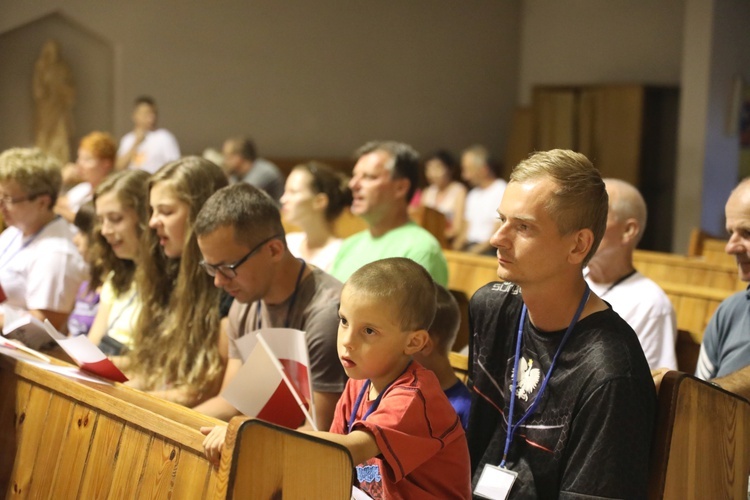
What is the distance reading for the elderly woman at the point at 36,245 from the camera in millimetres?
3744

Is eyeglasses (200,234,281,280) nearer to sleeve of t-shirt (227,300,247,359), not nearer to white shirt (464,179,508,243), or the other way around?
sleeve of t-shirt (227,300,247,359)

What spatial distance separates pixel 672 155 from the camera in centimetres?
1175

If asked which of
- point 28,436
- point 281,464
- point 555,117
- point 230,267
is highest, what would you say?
point 555,117

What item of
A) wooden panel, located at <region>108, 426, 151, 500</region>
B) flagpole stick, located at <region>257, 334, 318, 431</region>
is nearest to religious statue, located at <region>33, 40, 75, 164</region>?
flagpole stick, located at <region>257, 334, 318, 431</region>

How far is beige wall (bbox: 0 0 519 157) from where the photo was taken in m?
10.6

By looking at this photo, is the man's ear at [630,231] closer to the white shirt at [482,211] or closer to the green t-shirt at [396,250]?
the green t-shirt at [396,250]

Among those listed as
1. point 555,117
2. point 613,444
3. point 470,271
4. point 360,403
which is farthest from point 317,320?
point 555,117

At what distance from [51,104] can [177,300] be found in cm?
780

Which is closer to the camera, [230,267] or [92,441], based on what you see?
[92,441]

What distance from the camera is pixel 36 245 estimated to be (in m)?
3.85

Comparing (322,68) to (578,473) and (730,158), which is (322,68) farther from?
(578,473)

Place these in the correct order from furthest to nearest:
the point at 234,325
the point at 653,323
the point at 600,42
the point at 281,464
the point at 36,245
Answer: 1. the point at 600,42
2. the point at 36,245
3. the point at 653,323
4. the point at 234,325
5. the point at 281,464

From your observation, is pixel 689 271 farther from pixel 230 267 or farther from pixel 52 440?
A: pixel 52 440

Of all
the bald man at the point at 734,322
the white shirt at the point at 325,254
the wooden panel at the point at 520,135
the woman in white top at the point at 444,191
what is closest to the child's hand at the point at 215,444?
the bald man at the point at 734,322
